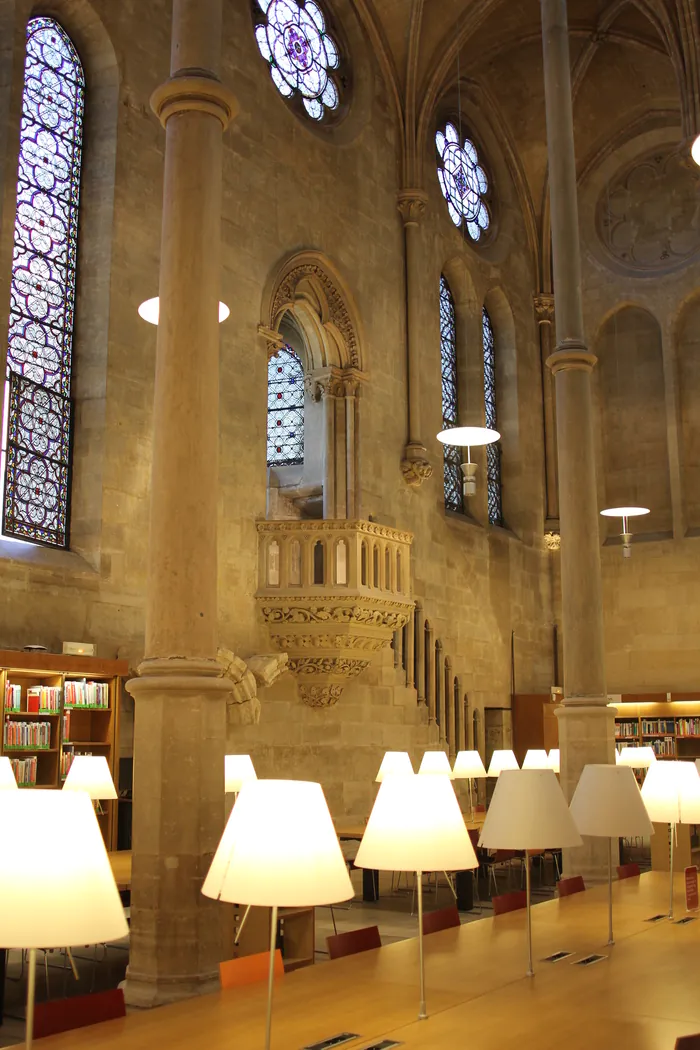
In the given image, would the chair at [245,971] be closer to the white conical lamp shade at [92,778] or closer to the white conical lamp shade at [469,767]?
the white conical lamp shade at [92,778]

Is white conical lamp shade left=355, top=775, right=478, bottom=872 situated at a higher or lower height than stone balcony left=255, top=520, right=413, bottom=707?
lower

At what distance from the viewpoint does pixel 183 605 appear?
5949 millimetres

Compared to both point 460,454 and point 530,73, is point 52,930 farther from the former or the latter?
point 530,73

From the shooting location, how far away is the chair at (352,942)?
4.80 meters

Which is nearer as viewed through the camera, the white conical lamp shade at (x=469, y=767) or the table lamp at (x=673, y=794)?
A: the table lamp at (x=673, y=794)

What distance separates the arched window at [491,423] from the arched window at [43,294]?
828 cm

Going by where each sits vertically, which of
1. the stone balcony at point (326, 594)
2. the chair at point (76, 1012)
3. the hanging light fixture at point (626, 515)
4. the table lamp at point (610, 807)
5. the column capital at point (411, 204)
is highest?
the column capital at point (411, 204)

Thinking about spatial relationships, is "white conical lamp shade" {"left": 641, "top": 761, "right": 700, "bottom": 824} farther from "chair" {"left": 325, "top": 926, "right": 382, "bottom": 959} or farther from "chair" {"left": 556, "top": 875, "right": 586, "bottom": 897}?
"chair" {"left": 325, "top": 926, "right": 382, "bottom": 959}

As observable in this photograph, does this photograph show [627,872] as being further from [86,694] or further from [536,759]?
[86,694]

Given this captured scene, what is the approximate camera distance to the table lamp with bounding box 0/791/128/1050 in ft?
7.32

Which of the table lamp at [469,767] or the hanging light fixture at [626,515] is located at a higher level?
the hanging light fixture at [626,515]

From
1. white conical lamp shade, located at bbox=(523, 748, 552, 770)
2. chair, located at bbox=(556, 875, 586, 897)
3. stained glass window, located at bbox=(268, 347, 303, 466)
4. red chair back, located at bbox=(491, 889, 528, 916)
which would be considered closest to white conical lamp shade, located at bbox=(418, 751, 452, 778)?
white conical lamp shade, located at bbox=(523, 748, 552, 770)

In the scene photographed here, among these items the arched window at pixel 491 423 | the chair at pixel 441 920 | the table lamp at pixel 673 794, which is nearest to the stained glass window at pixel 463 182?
the arched window at pixel 491 423

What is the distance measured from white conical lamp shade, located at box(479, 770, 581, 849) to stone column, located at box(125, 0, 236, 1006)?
190 cm
